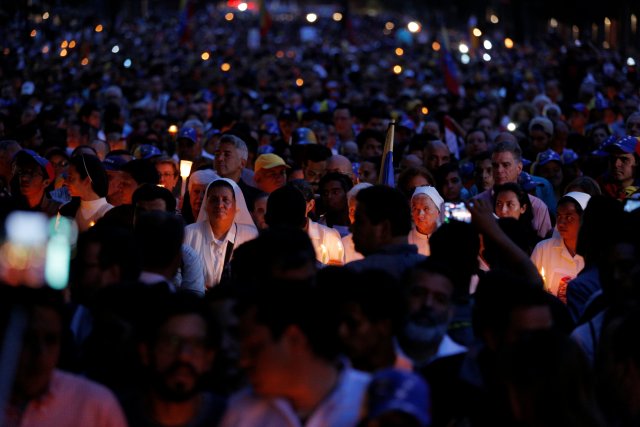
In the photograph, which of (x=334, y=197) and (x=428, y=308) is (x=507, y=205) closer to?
(x=334, y=197)

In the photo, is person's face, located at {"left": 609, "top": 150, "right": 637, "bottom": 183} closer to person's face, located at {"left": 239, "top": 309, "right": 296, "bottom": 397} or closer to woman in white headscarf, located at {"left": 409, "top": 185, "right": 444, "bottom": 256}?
woman in white headscarf, located at {"left": 409, "top": 185, "right": 444, "bottom": 256}

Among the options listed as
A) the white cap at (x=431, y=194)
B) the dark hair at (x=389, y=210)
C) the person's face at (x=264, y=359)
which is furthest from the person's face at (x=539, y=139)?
the person's face at (x=264, y=359)

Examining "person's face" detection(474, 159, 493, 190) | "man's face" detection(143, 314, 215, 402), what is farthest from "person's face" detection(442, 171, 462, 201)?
"man's face" detection(143, 314, 215, 402)

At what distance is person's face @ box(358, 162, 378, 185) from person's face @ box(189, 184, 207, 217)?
2170 millimetres

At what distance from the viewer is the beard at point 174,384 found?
4770 mm

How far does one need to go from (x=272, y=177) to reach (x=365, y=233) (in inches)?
183

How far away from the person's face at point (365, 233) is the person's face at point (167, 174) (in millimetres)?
5189

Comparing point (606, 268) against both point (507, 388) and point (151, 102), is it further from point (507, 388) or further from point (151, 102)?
point (151, 102)

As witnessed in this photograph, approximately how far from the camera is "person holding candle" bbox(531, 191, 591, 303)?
8.66 metres

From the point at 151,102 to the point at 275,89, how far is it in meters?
6.64

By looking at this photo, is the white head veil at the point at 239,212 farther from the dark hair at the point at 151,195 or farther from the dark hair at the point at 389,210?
the dark hair at the point at 389,210

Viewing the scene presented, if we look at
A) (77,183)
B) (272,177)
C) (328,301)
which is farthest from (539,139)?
(328,301)

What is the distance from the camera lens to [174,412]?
4777 millimetres

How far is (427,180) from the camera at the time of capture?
10430 millimetres
